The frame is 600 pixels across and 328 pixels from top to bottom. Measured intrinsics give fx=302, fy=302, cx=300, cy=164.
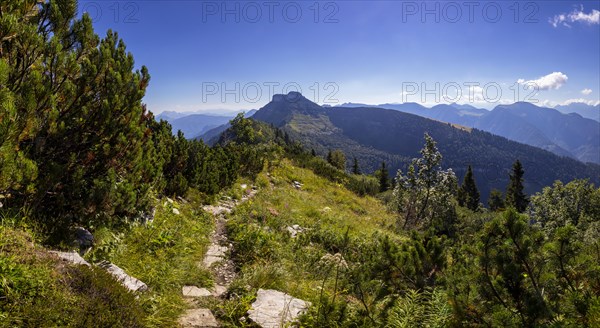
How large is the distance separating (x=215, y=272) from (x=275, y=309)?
254cm

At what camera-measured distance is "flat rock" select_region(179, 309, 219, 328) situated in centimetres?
458

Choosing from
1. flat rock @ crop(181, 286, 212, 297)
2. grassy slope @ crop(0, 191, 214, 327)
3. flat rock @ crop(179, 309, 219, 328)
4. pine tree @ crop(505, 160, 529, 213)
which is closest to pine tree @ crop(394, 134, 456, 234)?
flat rock @ crop(181, 286, 212, 297)

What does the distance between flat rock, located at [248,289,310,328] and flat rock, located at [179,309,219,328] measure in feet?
1.98

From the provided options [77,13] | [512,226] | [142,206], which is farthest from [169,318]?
[77,13]

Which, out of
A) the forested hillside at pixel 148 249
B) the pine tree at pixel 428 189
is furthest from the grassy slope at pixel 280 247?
the pine tree at pixel 428 189

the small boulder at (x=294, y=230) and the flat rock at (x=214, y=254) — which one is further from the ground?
the flat rock at (x=214, y=254)

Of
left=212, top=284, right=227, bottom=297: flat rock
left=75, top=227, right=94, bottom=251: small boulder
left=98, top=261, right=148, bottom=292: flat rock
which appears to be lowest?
left=212, top=284, right=227, bottom=297: flat rock

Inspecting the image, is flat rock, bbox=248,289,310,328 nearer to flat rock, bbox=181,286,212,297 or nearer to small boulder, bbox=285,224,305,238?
flat rock, bbox=181,286,212,297

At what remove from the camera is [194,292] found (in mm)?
5699

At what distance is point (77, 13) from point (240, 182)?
12409 mm

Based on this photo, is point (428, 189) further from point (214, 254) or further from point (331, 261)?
point (214, 254)

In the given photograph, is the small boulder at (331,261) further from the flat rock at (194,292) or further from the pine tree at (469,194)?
the pine tree at (469,194)

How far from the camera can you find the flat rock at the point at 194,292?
557cm

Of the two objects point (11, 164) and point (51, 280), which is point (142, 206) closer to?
point (11, 164)
